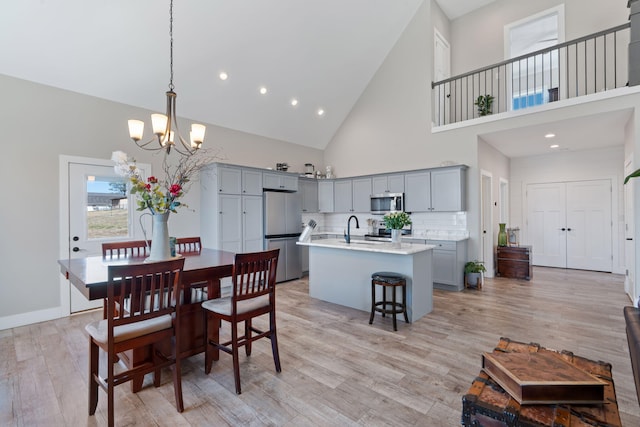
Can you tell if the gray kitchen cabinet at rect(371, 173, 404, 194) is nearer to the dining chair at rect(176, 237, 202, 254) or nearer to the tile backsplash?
the tile backsplash

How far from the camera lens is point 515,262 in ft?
19.2

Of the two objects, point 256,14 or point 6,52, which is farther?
point 256,14

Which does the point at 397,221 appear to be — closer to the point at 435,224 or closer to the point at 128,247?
the point at 435,224

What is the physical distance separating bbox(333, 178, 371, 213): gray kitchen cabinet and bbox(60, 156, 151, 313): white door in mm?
4007

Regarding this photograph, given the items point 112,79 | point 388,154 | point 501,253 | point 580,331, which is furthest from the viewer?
point 388,154

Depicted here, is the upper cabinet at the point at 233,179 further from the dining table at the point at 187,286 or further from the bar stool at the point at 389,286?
the bar stool at the point at 389,286

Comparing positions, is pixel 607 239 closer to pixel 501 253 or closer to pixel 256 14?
pixel 501 253

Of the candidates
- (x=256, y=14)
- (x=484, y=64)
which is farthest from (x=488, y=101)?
(x=256, y=14)

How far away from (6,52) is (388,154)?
607cm

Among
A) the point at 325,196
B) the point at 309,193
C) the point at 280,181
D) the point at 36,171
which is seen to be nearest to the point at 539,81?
the point at 325,196

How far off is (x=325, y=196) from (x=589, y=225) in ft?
19.2

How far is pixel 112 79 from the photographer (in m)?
4.09

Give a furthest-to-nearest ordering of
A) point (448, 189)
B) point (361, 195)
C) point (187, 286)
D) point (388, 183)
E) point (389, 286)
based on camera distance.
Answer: point (361, 195)
point (388, 183)
point (448, 189)
point (389, 286)
point (187, 286)

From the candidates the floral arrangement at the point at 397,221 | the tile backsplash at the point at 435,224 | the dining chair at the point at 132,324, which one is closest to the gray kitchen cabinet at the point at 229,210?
the tile backsplash at the point at 435,224
